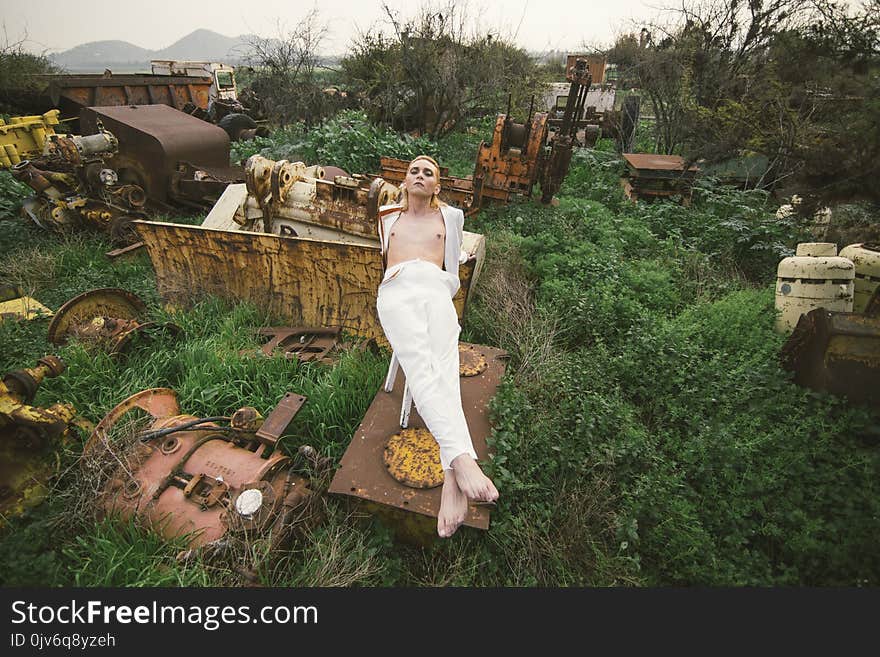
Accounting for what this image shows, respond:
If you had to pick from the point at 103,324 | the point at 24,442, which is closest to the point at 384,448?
the point at 24,442

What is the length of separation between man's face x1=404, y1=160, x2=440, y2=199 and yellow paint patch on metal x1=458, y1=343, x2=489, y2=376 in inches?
43.2

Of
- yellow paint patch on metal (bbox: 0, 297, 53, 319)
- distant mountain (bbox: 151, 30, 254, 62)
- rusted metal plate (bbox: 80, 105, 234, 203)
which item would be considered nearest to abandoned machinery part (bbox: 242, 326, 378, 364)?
yellow paint patch on metal (bbox: 0, 297, 53, 319)

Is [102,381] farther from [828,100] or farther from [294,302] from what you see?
[828,100]

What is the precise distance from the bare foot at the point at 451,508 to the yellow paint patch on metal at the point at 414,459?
0.33 metres

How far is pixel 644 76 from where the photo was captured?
375 inches

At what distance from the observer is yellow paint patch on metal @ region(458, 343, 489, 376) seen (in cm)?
307

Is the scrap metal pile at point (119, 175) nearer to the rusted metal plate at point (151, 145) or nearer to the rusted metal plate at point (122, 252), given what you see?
the rusted metal plate at point (151, 145)

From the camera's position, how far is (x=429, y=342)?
2.25 metres

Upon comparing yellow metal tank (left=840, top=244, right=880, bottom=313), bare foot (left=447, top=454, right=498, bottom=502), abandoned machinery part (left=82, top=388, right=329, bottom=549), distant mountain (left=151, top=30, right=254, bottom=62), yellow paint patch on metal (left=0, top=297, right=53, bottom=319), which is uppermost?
distant mountain (left=151, top=30, right=254, bottom=62)

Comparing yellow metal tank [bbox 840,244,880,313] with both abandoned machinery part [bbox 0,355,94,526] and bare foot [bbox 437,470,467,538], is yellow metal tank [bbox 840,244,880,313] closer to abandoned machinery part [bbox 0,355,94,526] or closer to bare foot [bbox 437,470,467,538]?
bare foot [bbox 437,470,467,538]

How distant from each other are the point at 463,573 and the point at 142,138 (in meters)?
5.99

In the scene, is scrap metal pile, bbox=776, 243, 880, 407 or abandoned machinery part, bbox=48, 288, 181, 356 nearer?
scrap metal pile, bbox=776, 243, 880, 407

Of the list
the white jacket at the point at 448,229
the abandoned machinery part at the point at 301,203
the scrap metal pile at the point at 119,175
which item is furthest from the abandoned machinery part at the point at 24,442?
the scrap metal pile at the point at 119,175

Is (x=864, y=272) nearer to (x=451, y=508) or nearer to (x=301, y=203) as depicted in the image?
(x=451, y=508)
